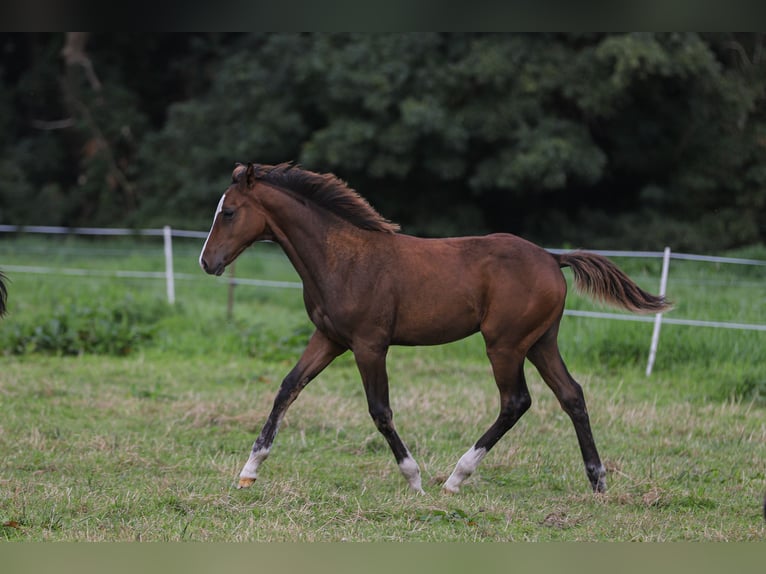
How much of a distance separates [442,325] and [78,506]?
247cm

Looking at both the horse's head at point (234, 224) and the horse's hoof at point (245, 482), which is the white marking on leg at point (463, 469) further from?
the horse's head at point (234, 224)

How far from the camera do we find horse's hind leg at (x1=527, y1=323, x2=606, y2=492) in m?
6.05

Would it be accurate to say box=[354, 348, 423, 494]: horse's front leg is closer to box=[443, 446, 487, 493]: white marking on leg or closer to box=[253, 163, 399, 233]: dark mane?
box=[443, 446, 487, 493]: white marking on leg

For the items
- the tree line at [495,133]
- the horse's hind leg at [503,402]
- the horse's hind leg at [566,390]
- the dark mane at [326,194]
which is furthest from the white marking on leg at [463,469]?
the tree line at [495,133]

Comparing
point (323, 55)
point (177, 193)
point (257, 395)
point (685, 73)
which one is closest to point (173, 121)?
point (177, 193)

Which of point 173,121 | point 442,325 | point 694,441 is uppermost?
point 173,121

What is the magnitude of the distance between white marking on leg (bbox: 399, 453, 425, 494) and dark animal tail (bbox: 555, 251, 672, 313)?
1.62m

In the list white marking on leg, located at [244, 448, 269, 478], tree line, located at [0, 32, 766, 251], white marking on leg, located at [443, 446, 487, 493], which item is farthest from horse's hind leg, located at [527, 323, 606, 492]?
tree line, located at [0, 32, 766, 251]

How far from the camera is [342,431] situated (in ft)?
24.5

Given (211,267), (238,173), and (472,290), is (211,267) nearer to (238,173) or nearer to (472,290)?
(238,173)

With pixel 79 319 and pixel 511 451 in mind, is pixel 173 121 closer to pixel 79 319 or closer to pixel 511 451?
pixel 79 319

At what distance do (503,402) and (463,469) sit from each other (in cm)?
51

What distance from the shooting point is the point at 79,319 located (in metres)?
11.2

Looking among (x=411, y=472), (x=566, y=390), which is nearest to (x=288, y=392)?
(x=411, y=472)
